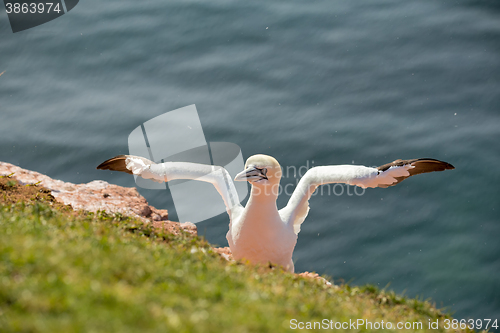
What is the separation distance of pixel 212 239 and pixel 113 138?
3907 millimetres

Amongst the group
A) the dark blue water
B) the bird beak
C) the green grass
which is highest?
the green grass

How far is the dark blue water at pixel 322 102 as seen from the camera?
9.02 metres

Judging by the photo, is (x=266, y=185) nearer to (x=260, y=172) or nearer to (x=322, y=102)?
(x=260, y=172)

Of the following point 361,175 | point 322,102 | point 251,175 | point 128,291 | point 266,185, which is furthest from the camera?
point 322,102

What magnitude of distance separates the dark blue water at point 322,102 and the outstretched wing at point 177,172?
2.68m

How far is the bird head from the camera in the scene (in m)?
6.02

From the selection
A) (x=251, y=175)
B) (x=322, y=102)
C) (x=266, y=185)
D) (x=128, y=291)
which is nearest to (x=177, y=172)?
(x=251, y=175)

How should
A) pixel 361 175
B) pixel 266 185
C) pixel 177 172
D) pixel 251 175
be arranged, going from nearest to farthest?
1. pixel 251 175
2. pixel 266 185
3. pixel 361 175
4. pixel 177 172

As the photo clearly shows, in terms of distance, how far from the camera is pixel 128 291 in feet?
9.98

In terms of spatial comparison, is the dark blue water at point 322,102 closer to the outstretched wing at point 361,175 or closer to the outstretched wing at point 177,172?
the outstretched wing at point 361,175

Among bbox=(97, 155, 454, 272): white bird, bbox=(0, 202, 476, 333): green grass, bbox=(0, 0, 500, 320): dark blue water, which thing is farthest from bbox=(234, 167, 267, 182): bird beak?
bbox=(0, 0, 500, 320): dark blue water

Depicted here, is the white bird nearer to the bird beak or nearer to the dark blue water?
the bird beak

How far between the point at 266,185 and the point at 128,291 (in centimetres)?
332

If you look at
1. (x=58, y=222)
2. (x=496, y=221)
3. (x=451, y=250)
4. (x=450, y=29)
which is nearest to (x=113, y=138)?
(x=58, y=222)
